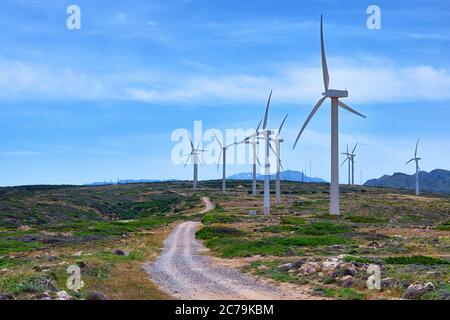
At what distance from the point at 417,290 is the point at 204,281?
11586 millimetres

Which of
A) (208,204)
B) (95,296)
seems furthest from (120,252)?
(208,204)

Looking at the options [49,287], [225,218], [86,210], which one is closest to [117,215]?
[86,210]

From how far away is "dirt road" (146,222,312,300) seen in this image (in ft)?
80.6

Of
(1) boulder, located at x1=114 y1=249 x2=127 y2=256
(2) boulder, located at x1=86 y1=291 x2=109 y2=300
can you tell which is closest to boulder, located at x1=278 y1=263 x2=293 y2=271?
(2) boulder, located at x1=86 y1=291 x2=109 y2=300

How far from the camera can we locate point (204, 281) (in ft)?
96.9

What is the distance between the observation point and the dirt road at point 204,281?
24578 mm

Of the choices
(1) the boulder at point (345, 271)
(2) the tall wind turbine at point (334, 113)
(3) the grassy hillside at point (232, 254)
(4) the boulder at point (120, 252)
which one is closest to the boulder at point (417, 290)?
(3) the grassy hillside at point (232, 254)

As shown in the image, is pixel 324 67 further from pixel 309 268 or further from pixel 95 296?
pixel 95 296

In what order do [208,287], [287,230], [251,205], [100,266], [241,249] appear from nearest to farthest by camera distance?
1. [208,287]
2. [100,266]
3. [241,249]
4. [287,230]
5. [251,205]

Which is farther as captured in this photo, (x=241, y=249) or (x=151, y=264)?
(x=241, y=249)
